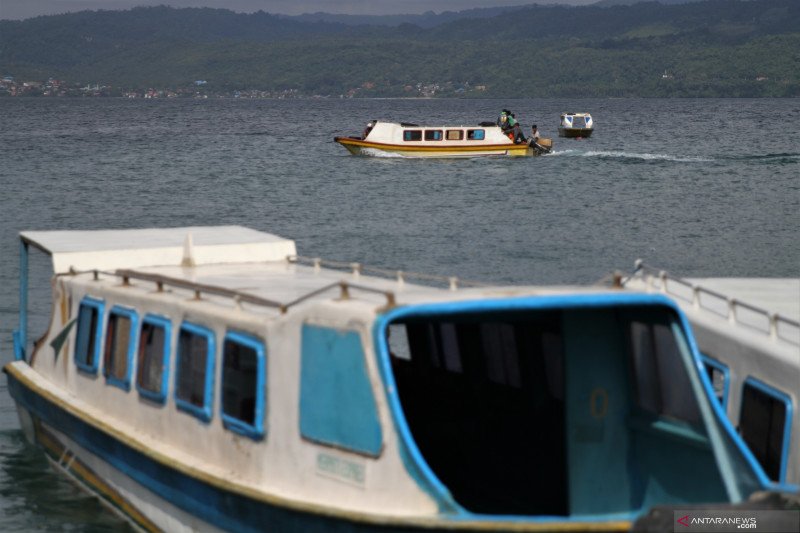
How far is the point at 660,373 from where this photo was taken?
33.5ft

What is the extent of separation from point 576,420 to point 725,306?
339 cm

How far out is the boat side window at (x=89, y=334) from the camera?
44.9 feet

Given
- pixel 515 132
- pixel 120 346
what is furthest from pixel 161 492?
pixel 515 132

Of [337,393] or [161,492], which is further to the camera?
[161,492]

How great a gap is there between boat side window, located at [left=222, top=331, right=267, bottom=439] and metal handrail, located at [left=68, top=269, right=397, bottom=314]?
13.1 inches

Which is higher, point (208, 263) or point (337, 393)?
point (208, 263)

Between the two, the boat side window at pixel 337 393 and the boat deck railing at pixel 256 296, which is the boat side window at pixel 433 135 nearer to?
the boat deck railing at pixel 256 296

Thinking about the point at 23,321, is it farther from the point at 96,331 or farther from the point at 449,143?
the point at 449,143

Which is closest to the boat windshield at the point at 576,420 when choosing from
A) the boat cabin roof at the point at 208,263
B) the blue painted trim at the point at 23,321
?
the boat cabin roof at the point at 208,263

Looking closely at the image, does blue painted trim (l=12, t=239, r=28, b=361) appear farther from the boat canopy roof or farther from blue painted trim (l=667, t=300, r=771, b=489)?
blue painted trim (l=667, t=300, r=771, b=489)

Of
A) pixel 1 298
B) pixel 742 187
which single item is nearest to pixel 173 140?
pixel 742 187

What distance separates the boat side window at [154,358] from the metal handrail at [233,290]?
0.38m

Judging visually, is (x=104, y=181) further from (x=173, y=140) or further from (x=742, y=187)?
(x=173, y=140)

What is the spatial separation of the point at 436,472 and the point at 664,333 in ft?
10.3
